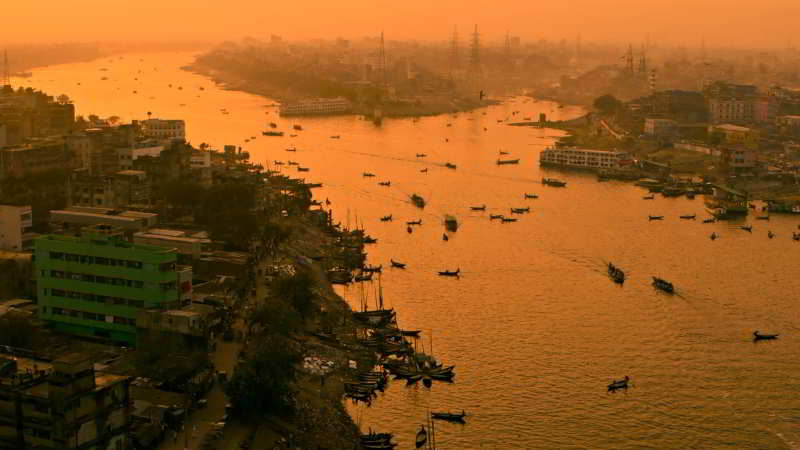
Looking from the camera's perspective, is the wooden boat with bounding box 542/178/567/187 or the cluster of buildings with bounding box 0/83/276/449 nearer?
the cluster of buildings with bounding box 0/83/276/449

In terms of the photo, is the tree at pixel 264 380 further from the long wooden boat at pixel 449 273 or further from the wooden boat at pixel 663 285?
the wooden boat at pixel 663 285

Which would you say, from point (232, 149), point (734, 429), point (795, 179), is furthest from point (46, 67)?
point (734, 429)

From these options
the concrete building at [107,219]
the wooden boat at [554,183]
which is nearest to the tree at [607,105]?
the wooden boat at [554,183]

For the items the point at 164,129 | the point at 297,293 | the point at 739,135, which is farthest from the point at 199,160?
the point at 739,135

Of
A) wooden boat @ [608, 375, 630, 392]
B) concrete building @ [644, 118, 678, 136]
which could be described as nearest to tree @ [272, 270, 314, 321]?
wooden boat @ [608, 375, 630, 392]

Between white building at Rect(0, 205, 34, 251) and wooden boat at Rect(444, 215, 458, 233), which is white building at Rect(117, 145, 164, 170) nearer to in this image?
white building at Rect(0, 205, 34, 251)

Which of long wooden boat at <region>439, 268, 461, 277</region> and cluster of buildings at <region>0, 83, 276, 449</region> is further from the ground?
cluster of buildings at <region>0, 83, 276, 449</region>
